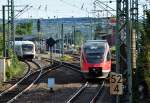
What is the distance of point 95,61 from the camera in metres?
36.7

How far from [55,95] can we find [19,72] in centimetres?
1755

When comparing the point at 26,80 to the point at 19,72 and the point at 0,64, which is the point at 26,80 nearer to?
the point at 0,64

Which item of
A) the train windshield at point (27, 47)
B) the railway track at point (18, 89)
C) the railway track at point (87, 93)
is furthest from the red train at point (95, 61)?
the train windshield at point (27, 47)

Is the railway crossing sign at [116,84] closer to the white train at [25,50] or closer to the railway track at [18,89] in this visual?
the railway track at [18,89]

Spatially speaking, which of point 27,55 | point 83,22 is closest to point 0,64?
point 27,55

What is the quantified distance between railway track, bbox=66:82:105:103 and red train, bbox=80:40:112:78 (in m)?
0.80

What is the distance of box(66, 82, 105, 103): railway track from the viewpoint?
27.7 meters

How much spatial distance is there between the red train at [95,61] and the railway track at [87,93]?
2.63 feet

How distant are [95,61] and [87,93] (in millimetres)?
5923

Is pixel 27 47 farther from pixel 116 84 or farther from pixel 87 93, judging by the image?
pixel 116 84

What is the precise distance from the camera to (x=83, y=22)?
10769 centimetres

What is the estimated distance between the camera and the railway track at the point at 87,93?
2766 centimetres

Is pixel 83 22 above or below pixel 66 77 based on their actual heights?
above

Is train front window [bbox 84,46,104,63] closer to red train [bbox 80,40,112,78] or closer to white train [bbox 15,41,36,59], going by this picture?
red train [bbox 80,40,112,78]
